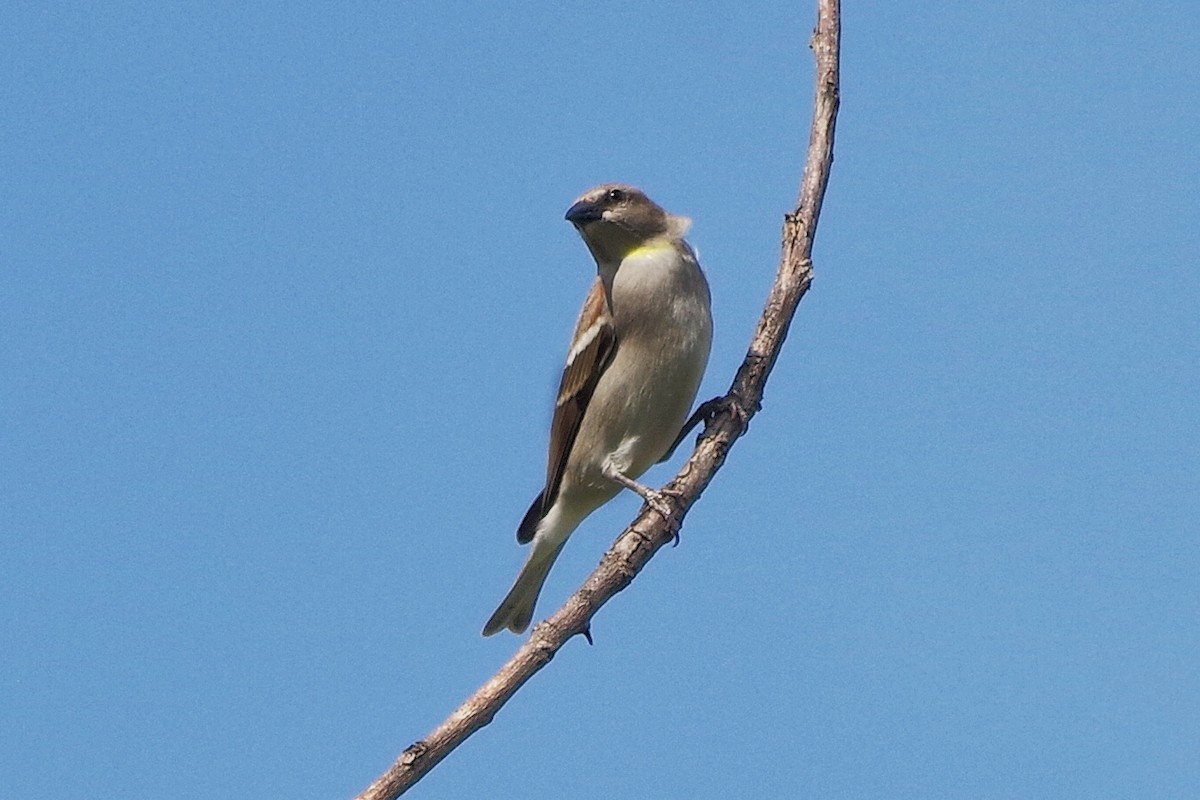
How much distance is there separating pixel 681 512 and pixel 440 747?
6.12 ft

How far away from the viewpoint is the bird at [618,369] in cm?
834

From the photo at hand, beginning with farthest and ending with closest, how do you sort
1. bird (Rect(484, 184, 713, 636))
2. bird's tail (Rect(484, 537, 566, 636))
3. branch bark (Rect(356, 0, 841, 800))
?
bird's tail (Rect(484, 537, 566, 636)), bird (Rect(484, 184, 713, 636)), branch bark (Rect(356, 0, 841, 800))

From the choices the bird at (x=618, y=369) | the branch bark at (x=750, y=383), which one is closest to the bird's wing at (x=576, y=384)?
the bird at (x=618, y=369)

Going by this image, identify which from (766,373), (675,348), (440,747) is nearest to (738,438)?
(766,373)

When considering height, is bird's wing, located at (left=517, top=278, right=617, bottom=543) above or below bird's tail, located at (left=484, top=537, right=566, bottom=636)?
above

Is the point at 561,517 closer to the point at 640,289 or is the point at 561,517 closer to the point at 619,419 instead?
the point at 619,419

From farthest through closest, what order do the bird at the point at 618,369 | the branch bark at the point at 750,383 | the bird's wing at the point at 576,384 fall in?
the bird's wing at the point at 576,384 → the bird at the point at 618,369 → the branch bark at the point at 750,383

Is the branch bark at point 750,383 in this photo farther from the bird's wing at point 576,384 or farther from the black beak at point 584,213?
the black beak at point 584,213

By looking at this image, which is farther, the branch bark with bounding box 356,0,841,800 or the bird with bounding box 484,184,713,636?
the bird with bounding box 484,184,713,636

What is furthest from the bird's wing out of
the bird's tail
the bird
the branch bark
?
the branch bark

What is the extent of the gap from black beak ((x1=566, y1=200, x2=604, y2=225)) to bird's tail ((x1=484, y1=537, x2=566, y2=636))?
1.95 m

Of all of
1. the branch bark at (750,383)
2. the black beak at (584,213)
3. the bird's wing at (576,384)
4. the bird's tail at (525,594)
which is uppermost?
the black beak at (584,213)

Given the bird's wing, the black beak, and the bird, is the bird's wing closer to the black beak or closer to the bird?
the bird

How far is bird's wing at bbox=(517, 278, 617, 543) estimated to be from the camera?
8.62 metres
